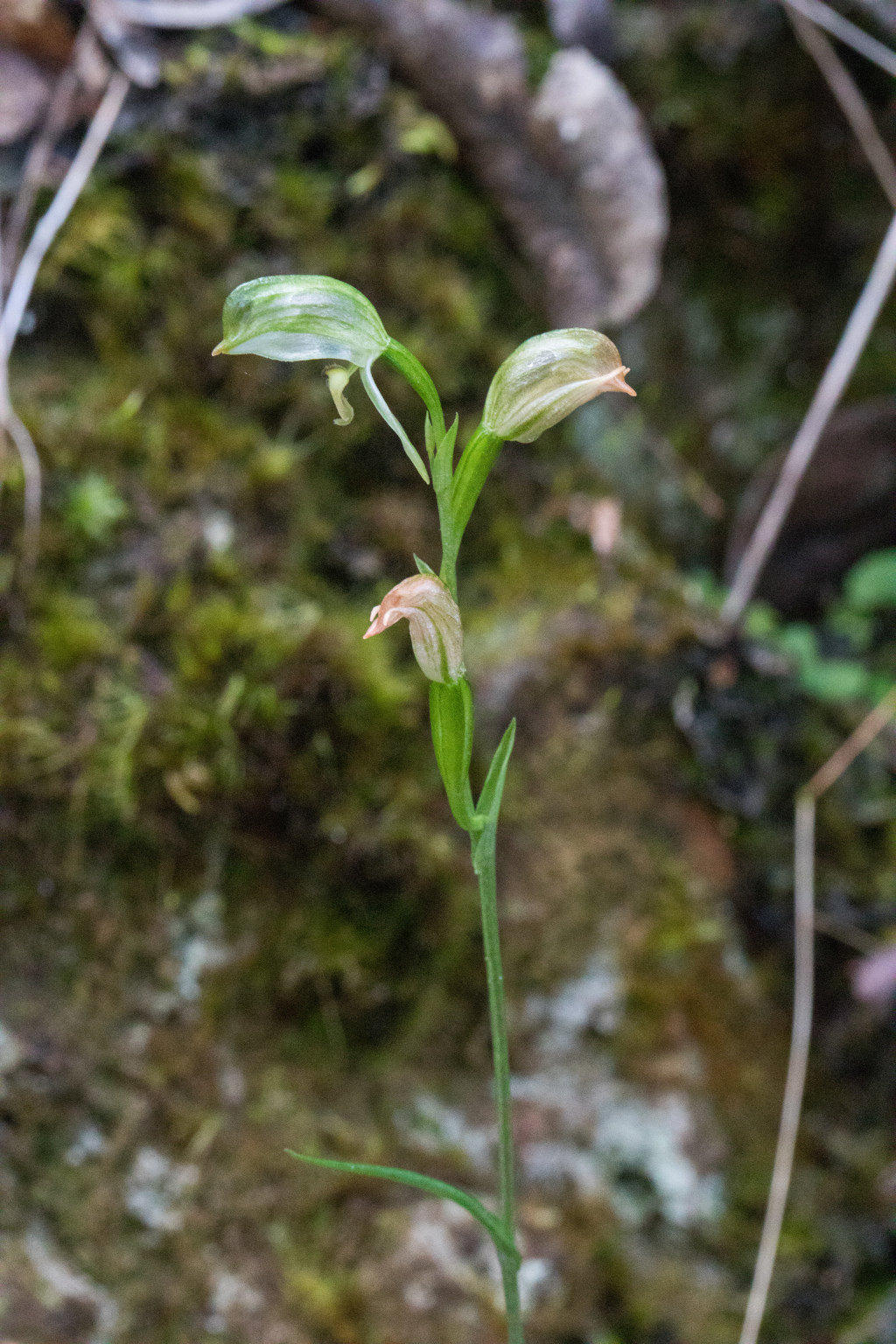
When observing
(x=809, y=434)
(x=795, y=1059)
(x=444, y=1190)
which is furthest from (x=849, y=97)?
(x=444, y=1190)

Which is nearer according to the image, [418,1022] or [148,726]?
[148,726]

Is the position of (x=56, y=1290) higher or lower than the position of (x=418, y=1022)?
lower

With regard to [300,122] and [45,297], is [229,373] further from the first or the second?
[300,122]

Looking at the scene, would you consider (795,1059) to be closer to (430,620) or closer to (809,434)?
(809,434)

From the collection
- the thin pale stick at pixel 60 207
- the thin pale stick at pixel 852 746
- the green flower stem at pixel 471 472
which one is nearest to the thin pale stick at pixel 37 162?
the thin pale stick at pixel 60 207

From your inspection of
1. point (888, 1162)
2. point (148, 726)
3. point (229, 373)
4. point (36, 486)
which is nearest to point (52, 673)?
point (148, 726)

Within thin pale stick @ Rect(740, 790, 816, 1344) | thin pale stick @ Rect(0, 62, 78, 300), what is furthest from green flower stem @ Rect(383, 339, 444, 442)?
thin pale stick @ Rect(740, 790, 816, 1344)
